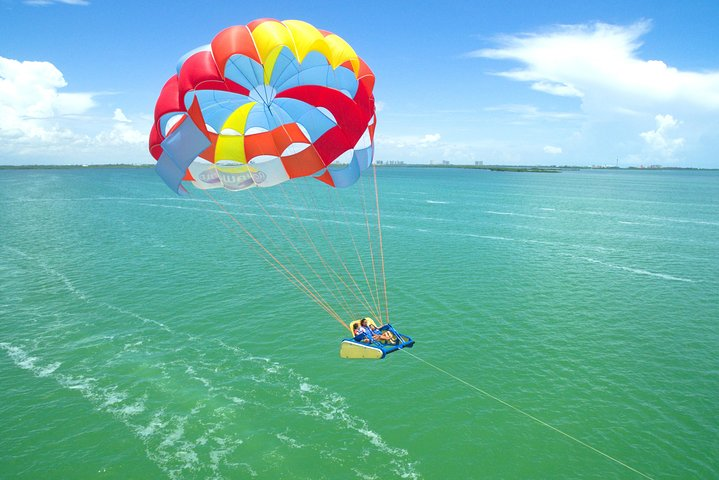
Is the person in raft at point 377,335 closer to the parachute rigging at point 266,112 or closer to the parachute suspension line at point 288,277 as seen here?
the parachute rigging at point 266,112

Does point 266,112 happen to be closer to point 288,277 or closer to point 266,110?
point 266,110

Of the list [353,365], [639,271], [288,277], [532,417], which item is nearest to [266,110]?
[353,365]

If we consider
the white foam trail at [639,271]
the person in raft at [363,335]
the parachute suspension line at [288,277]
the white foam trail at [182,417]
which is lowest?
the white foam trail at [182,417]

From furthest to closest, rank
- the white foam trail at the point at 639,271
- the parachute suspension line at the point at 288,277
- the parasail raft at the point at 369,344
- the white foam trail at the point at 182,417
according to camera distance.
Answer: the white foam trail at the point at 639,271 → the parachute suspension line at the point at 288,277 → the parasail raft at the point at 369,344 → the white foam trail at the point at 182,417

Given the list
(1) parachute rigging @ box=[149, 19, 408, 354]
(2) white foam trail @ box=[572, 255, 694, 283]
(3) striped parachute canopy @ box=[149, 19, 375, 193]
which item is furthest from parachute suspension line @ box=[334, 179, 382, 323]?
(2) white foam trail @ box=[572, 255, 694, 283]

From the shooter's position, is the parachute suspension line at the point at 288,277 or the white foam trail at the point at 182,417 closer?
the white foam trail at the point at 182,417

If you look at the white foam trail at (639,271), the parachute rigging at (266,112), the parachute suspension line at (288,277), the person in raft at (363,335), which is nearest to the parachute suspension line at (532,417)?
the parachute rigging at (266,112)

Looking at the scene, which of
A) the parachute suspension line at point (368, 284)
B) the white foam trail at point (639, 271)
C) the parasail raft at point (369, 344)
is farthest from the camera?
the white foam trail at point (639, 271)

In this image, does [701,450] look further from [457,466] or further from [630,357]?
[457,466]
